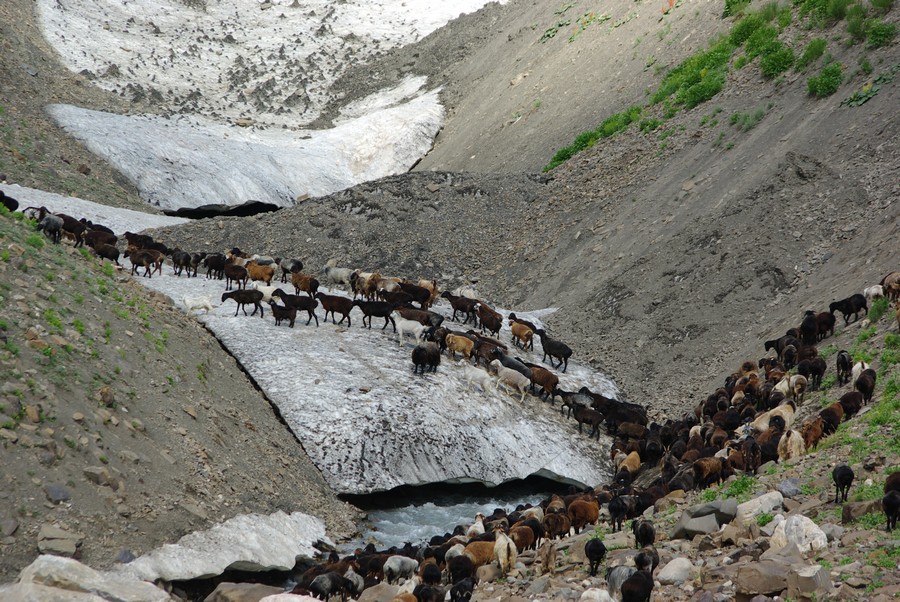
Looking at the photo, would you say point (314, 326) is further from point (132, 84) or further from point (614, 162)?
point (132, 84)

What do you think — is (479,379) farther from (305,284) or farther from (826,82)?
(826,82)

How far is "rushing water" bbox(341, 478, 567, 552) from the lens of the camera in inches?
693

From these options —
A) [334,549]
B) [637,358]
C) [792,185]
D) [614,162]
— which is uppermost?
[614,162]

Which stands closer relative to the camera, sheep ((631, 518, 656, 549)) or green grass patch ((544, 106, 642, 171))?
sheep ((631, 518, 656, 549))

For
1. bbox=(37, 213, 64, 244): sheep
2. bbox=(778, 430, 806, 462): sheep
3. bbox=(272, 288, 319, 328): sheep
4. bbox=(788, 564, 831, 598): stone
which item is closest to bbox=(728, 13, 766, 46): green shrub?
bbox=(272, 288, 319, 328): sheep

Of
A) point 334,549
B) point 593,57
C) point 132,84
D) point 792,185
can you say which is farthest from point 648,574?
point 132,84

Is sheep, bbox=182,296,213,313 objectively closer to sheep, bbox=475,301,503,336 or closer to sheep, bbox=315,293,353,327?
sheep, bbox=315,293,353,327

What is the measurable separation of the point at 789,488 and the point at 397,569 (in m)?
5.91

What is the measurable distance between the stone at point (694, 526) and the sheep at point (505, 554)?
2.33 meters

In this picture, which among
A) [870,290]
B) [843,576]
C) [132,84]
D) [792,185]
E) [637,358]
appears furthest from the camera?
[132,84]

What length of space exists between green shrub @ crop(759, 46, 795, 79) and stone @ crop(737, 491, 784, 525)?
2633 centimetres

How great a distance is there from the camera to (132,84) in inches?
2200

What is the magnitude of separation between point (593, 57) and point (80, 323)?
37.5 m

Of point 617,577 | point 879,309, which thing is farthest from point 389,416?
point 879,309
